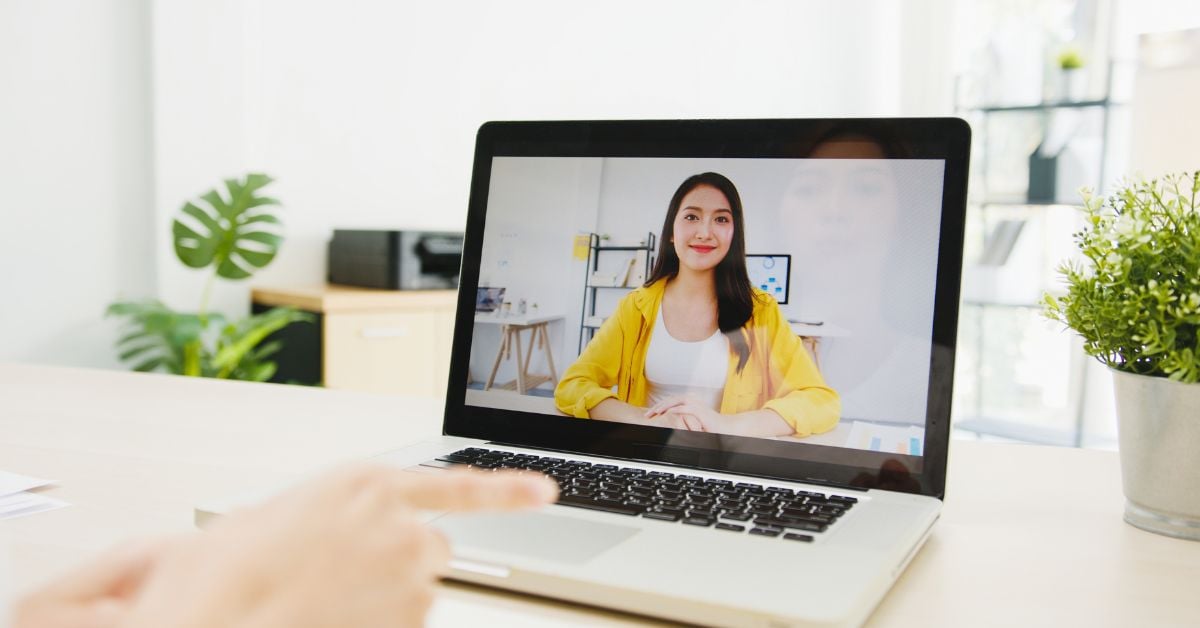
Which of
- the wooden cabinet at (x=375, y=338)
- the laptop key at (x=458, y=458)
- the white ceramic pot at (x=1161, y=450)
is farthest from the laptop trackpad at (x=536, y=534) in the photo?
the wooden cabinet at (x=375, y=338)

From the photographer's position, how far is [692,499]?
2.12ft

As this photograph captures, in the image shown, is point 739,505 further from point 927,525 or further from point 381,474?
point 381,474

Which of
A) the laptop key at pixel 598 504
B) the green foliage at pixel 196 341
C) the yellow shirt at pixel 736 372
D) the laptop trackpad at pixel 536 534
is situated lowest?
the green foliage at pixel 196 341

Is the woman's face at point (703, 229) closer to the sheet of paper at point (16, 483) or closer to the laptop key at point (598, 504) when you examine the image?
the laptop key at point (598, 504)

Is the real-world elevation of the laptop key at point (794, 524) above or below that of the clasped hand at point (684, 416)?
below

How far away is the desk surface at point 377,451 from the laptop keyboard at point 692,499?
70mm

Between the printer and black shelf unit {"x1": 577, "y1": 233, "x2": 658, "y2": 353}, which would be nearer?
black shelf unit {"x1": 577, "y1": 233, "x2": 658, "y2": 353}

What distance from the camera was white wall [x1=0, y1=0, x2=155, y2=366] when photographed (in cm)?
252

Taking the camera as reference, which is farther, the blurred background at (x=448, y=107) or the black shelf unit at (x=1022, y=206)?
the black shelf unit at (x=1022, y=206)

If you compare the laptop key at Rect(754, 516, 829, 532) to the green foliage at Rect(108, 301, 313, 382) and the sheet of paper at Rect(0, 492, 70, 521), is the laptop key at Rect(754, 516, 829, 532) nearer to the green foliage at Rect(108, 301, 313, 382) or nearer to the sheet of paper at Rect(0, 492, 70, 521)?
the sheet of paper at Rect(0, 492, 70, 521)

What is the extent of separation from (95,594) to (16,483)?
1.50 feet

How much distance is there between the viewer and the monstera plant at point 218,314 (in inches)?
97.7

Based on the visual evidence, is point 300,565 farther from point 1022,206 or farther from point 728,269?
point 1022,206

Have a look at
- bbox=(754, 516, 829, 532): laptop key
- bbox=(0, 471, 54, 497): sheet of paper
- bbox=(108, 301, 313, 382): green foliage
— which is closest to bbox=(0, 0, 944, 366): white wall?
bbox=(108, 301, 313, 382): green foliage
